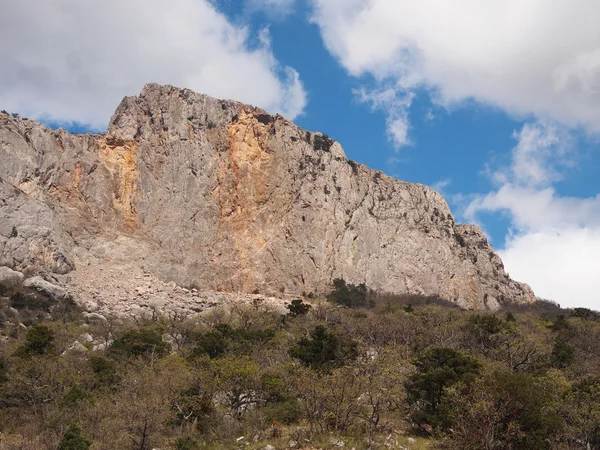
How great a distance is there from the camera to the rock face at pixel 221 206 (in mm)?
72062

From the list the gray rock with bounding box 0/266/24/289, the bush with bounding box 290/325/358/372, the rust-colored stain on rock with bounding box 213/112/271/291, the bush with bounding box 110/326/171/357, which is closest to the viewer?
the bush with bounding box 290/325/358/372

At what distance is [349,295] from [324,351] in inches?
1307

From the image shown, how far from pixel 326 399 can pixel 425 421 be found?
5.87m

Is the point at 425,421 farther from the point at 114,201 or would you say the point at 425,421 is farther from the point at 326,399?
the point at 114,201

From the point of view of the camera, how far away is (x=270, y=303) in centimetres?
6450

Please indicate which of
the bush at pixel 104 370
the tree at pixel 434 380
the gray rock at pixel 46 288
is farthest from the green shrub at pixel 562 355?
the gray rock at pixel 46 288

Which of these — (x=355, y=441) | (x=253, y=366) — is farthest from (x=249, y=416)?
(x=355, y=441)

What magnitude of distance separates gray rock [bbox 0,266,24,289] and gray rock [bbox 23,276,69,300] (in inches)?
27.6

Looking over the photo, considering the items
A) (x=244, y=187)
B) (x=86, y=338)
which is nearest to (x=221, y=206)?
(x=244, y=187)

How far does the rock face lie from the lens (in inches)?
2837

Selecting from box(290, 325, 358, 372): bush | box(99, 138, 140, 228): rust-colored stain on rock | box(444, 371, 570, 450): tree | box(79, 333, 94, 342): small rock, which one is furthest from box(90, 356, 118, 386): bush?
box(99, 138, 140, 228): rust-colored stain on rock

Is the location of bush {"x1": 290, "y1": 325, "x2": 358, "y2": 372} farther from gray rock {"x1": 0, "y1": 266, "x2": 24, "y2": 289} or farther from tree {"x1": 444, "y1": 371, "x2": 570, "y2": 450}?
gray rock {"x1": 0, "y1": 266, "x2": 24, "y2": 289}

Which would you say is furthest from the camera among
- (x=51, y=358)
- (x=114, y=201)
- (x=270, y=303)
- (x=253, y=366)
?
(x=114, y=201)

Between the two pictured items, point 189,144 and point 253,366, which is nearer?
point 253,366
